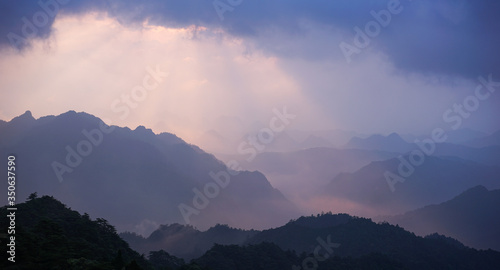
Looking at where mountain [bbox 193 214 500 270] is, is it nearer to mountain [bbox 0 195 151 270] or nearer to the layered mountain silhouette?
the layered mountain silhouette

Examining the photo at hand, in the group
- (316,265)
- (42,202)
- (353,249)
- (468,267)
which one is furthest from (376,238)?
(42,202)

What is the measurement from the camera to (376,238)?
525ft

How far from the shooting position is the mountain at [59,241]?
44156mm

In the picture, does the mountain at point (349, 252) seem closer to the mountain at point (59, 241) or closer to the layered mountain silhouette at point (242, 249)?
the layered mountain silhouette at point (242, 249)

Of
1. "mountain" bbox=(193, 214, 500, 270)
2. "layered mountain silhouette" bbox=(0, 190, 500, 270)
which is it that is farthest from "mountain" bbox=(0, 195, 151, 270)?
"mountain" bbox=(193, 214, 500, 270)

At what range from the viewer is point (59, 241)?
5250 centimetres

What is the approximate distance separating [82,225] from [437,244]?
138 meters

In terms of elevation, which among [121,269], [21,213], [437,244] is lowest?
[121,269]

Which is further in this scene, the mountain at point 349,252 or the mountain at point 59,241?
the mountain at point 349,252

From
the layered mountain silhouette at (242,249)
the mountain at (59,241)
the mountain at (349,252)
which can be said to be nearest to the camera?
the mountain at (59,241)

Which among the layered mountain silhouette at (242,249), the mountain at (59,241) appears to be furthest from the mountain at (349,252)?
the mountain at (59,241)

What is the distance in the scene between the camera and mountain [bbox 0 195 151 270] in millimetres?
44156

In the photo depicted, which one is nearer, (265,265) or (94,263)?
(94,263)

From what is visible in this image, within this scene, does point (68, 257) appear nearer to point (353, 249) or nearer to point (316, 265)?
point (316, 265)
